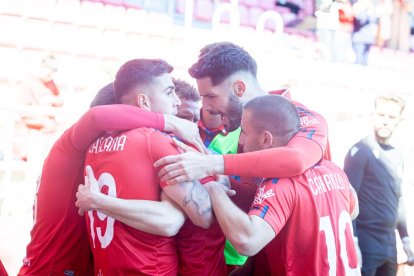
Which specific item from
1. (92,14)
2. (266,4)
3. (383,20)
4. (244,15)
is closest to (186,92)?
(92,14)

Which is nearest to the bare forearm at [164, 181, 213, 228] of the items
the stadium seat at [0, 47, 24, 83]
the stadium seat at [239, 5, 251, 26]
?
the stadium seat at [0, 47, 24, 83]

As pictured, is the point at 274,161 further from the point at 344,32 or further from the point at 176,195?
the point at 344,32

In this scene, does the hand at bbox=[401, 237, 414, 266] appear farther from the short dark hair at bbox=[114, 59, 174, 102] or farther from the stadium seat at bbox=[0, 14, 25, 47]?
the stadium seat at bbox=[0, 14, 25, 47]

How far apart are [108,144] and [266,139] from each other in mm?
532

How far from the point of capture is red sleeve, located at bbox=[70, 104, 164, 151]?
5.24 feet

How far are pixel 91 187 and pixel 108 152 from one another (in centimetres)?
12

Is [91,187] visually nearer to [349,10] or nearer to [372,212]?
[372,212]

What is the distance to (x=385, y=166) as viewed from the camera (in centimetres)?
395

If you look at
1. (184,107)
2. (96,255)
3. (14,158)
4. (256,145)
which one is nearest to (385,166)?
(184,107)

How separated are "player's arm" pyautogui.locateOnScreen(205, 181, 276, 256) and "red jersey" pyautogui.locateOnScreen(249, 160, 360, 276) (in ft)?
0.11

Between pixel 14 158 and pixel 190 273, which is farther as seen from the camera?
pixel 14 158

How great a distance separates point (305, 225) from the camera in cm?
155

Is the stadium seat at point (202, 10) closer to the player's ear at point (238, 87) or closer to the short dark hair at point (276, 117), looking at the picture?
the player's ear at point (238, 87)

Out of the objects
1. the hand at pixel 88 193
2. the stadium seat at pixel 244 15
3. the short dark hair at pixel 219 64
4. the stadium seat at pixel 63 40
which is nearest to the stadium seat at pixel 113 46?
the stadium seat at pixel 63 40
